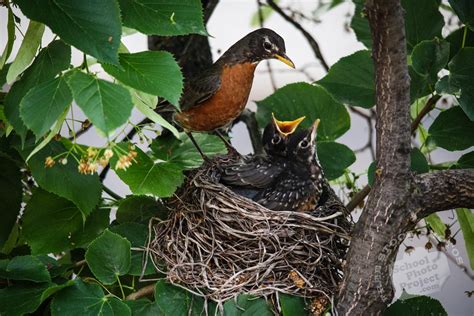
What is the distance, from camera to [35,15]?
1.11 m

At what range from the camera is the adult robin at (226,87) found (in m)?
1.90

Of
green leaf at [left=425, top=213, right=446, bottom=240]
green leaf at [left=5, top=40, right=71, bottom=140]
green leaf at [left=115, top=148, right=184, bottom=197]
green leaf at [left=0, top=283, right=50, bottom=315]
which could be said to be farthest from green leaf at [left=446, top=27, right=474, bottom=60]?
green leaf at [left=0, top=283, right=50, bottom=315]

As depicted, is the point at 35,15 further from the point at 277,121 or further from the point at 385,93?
the point at 277,121

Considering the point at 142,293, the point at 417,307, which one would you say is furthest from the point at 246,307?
the point at 417,307

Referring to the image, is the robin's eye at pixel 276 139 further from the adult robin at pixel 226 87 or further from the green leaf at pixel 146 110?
the green leaf at pixel 146 110

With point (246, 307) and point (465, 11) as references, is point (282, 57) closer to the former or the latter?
point (465, 11)

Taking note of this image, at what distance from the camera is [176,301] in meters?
1.53

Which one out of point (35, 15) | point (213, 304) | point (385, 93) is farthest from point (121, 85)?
point (213, 304)

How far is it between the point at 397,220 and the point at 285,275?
0.31 metres

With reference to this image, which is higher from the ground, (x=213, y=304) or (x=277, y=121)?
(x=277, y=121)

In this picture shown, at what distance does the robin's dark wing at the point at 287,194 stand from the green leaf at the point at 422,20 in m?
0.41

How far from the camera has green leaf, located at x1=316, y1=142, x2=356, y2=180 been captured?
1.85 m

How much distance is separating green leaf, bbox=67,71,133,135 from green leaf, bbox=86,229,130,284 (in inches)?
18.2

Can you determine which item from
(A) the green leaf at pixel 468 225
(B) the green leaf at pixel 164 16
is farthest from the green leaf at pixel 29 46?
(A) the green leaf at pixel 468 225
